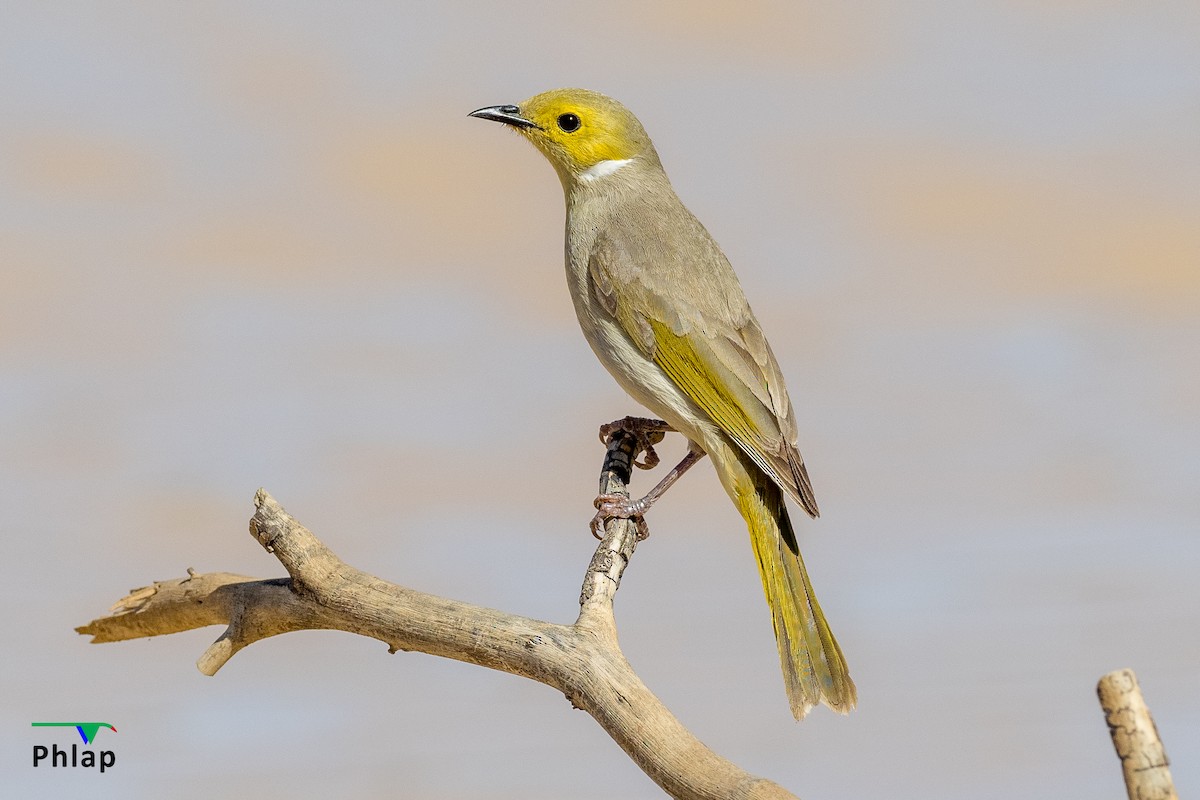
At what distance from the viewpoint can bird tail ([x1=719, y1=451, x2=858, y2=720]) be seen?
14.6 feet

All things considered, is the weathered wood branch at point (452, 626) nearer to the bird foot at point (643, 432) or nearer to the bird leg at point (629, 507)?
the bird leg at point (629, 507)

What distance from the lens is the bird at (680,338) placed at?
14.9 feet

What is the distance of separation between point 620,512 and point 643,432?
72 cm

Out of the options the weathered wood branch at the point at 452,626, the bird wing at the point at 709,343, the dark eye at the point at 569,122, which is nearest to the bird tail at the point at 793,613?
the bird wing at the point at 709,343

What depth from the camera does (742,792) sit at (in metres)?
3.30

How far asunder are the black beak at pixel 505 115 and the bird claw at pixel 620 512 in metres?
1.58

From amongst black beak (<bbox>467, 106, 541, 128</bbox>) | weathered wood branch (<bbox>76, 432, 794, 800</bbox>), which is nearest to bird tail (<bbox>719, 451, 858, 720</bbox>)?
weathered wood branch (<bbox>76, 432, 794, 800</bbox>)

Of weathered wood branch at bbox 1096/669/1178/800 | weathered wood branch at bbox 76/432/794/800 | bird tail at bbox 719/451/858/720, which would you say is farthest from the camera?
bird tail at bbox 719/451/858/720

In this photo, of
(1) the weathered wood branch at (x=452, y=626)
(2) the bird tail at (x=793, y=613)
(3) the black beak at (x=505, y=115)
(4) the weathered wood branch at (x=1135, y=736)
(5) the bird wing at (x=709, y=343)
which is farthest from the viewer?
(3) the black beak at (x=505, y=115)

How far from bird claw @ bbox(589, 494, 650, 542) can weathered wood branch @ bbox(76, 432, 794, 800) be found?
41mm

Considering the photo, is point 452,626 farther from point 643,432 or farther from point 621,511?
point 643,432

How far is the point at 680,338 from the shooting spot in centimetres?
489

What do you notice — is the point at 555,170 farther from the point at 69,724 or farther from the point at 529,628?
the point at 69,724

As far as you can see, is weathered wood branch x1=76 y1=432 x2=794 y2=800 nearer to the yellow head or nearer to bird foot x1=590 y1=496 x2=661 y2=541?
bird foot x1=590 y1=496 x2=661 y2=541
